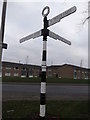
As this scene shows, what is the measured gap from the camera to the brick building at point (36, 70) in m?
79.9

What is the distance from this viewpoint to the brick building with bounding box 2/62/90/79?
7994 cm

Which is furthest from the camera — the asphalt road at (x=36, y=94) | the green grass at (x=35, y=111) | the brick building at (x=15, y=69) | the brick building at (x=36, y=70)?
the brick building at (x=36, y=70)

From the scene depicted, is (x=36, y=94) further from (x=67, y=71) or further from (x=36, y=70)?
(x=67, y=71)

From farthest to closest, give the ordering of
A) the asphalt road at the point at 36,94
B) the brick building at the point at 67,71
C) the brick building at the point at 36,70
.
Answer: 1. the brick building at the point at 67,71
2. the brick building at the point at 36,70
3. the asphalt road at the point at 36,94

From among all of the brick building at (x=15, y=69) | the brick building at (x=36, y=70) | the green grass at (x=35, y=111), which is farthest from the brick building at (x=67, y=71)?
the green grass at (x=35, y=111)

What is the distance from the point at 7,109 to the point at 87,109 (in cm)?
317

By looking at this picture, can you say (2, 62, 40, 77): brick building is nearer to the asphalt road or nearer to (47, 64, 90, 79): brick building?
(47, 64, 90, 79): brick building

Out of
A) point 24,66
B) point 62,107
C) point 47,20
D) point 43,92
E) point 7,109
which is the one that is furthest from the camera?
point 24,66

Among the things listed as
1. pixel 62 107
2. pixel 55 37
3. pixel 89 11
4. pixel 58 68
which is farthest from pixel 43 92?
pixel 58 68

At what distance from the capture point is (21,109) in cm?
852

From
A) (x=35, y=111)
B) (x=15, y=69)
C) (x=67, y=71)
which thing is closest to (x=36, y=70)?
(x=15, y=69)

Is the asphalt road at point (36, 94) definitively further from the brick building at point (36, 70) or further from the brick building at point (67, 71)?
the brick building at point (67, 71)

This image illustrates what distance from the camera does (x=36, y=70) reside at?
88.2m

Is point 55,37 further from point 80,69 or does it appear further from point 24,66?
point 80,69
